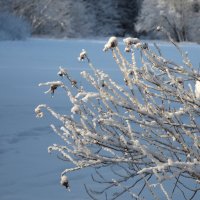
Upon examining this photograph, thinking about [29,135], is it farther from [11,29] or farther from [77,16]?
[77,16]

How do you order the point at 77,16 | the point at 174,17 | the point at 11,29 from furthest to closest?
the point at 77,16 → the point at 174,17 → the point at 11,29

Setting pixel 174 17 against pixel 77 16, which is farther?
pixel 77 16

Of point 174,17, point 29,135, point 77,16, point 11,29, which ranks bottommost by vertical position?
point 29,135

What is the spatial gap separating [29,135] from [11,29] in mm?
19270

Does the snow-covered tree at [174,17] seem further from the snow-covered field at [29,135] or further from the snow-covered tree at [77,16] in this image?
the snow-covered field at [29,135]

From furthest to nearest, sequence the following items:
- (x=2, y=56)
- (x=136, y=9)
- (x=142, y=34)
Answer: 1. (x=136, y=9)
2. (x=142, y=34)
3. (x=2, y=56)

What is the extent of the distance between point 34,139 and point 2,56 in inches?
422

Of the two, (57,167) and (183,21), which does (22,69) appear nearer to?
(57,167)

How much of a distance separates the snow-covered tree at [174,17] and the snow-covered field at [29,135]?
20036 millimetres

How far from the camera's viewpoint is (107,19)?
4297 cm

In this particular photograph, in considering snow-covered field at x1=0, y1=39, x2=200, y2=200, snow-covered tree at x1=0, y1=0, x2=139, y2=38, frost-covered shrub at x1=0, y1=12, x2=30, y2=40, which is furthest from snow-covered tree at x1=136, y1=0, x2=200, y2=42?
snow-covered field at x1=0, y1=39, x2=200, y2=200

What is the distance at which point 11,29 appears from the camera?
27.1 m

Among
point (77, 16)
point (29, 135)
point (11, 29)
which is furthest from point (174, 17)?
point (29, 135)

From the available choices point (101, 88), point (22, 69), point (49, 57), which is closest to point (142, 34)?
point (49, 57)
